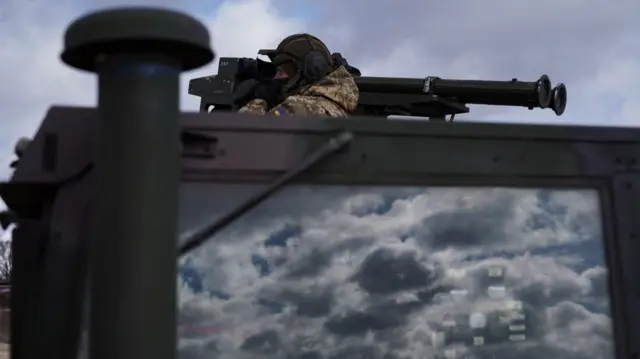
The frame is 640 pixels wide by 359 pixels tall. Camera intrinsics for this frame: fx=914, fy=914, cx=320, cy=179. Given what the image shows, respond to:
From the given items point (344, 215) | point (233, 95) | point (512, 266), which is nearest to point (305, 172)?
point (344, 215)

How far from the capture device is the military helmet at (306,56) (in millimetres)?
3412

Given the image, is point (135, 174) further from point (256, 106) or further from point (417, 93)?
point (417, 93)

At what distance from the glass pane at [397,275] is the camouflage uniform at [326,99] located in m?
1.07

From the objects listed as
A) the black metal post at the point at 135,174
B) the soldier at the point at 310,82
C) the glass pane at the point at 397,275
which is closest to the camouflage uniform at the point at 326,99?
the soldier at the point at 310,82

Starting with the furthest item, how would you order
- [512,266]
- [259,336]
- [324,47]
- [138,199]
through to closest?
[324,47], [512,266], [259,336], [138,199]

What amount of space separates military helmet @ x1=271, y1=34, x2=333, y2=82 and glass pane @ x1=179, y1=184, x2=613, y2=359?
131 centimetres

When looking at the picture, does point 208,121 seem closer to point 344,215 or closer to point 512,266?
point 344,215

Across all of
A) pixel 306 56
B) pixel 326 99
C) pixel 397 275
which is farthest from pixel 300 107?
pixel 397 275

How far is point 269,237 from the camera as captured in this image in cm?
211

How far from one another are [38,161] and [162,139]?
79 cm

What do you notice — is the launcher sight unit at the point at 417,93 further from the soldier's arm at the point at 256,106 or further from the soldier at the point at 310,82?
the soldier at the point at 310,82

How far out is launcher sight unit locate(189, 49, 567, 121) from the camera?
4.63 m

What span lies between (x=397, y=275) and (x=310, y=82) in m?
1.41

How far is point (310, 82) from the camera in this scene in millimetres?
3430
